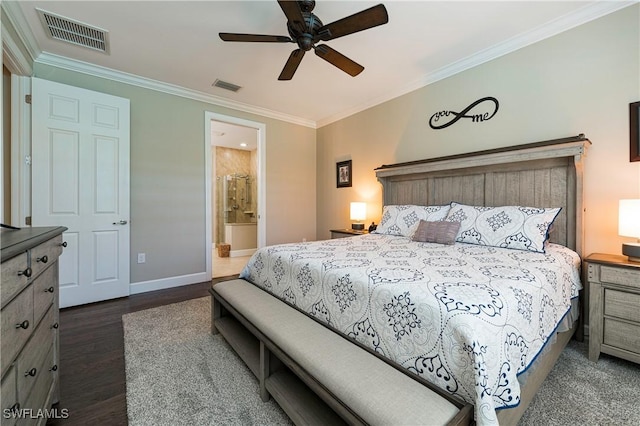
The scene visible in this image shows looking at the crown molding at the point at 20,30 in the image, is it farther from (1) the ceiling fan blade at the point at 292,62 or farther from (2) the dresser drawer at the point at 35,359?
(2) the dresser drawer at the point at 35,359

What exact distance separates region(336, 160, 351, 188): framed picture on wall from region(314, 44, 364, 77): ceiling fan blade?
2.11 m

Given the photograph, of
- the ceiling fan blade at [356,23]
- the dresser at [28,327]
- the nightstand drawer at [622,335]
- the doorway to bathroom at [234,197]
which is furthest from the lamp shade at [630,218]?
the doorway to bathroom at [234,197]

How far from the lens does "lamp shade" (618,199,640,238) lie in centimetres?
179

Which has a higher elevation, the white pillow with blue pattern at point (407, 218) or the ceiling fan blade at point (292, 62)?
the ceiling fan blade at point (292, 62)

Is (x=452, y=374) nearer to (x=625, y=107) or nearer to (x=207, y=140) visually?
(x=625, y=107)

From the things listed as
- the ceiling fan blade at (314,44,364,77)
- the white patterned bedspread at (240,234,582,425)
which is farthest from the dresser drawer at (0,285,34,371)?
the ceiling fan blade at (314,44,364,77)

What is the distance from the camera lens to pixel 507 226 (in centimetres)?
224

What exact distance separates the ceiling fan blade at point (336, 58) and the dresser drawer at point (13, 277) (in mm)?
2140

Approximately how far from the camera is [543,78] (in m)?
2.46

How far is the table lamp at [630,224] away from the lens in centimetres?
179

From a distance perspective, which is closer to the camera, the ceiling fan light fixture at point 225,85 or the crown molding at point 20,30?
the crown molding at point 20,30

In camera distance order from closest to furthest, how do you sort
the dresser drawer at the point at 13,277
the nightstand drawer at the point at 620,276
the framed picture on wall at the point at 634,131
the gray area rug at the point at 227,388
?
the dresser drawer at the point at 13,277
the gray area rug at the point at 227,388
the nightstand drawer at the point at 620,276
the framed picture on wall at the point at 634,131

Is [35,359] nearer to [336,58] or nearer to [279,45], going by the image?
[336,58]

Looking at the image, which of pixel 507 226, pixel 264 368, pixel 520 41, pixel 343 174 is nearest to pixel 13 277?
pixel 264 368
